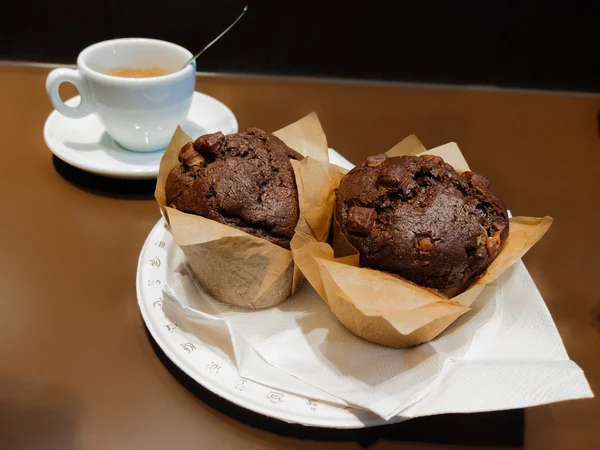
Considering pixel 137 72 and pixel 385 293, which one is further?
pixel 137 72

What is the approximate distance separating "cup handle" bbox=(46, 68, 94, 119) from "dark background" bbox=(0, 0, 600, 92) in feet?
2.03

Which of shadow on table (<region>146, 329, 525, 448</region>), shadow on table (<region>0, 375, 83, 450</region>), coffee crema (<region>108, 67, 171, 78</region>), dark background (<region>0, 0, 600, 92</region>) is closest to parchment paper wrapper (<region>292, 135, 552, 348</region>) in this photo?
shadow on table (<region>146, 329, 525, 448</region>)

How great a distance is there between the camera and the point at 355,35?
7.00ft

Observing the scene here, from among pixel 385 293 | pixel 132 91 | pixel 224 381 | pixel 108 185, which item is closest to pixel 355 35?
pixel 132 91

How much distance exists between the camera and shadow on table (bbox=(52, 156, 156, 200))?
1545 millimetres

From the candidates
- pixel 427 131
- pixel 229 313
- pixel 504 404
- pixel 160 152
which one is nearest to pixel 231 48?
pixel 160 152

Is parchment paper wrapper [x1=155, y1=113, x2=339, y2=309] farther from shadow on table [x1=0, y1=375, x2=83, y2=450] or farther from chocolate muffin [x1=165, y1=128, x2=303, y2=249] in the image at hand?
shadow on table [x1=0, y1=375, x2=83, y2=450]

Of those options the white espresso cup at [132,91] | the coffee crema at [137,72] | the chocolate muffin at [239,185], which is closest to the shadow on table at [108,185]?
the white espresso cup at [132,91]

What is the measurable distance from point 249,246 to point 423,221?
351 millimetres

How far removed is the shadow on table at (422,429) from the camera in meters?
0.95

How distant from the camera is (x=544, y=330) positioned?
0.99 meters

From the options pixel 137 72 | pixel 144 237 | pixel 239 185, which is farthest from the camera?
pixel 137 72

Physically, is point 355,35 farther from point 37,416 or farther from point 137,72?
point 37,416

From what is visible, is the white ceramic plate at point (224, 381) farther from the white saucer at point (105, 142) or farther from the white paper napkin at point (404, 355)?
the white saucer at point (105, 142)
